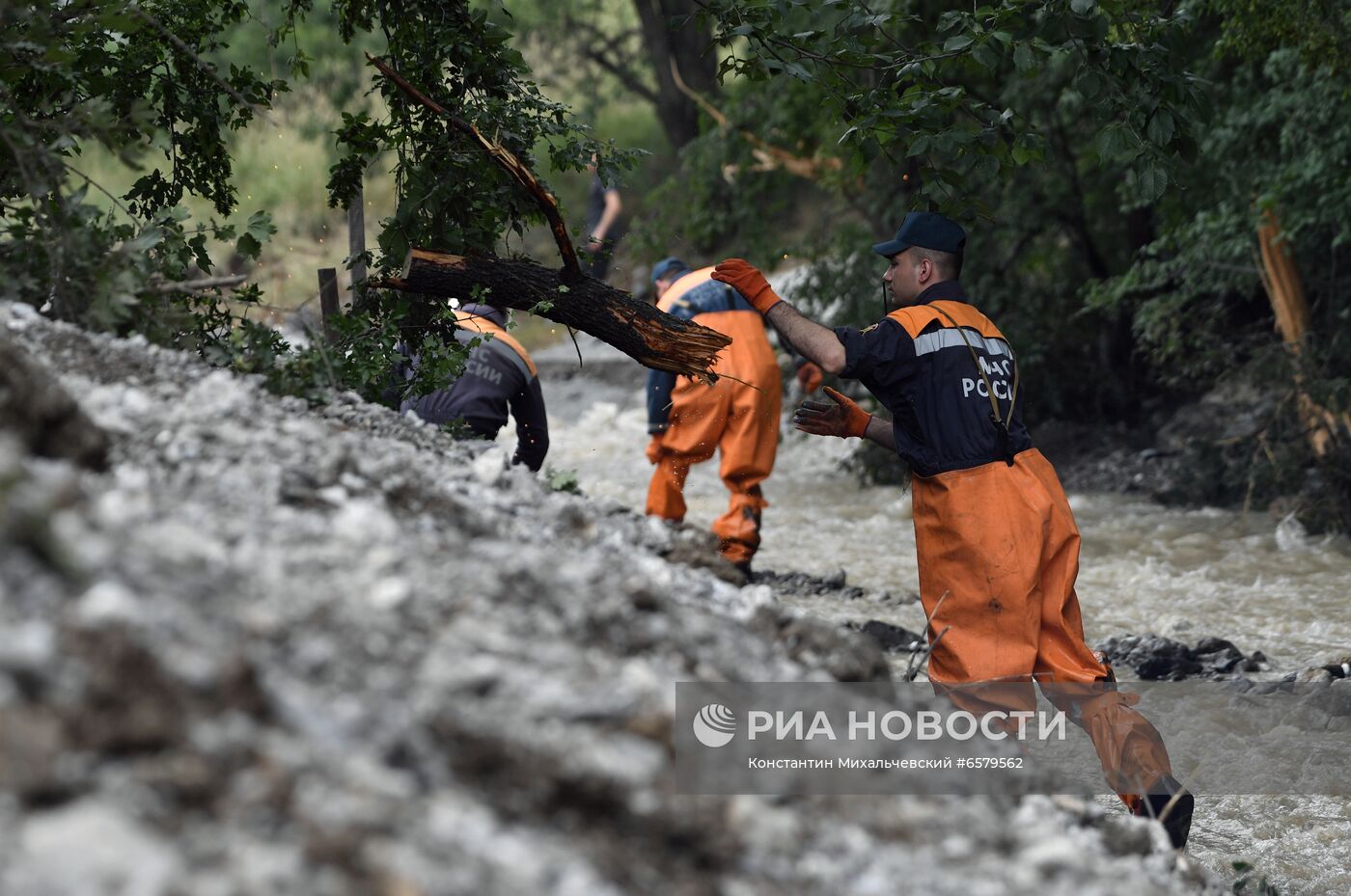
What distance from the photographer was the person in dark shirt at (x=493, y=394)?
17.1ft

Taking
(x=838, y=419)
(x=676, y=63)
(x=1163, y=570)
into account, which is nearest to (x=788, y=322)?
(x=838, y=419)

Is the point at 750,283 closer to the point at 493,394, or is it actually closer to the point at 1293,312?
the point at 493,394

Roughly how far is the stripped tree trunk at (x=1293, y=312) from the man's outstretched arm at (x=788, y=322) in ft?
14.6

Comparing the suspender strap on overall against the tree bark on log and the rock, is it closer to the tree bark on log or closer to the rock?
the tree bark on log

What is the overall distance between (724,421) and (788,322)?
304 cm

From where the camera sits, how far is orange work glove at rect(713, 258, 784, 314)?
3.82 m

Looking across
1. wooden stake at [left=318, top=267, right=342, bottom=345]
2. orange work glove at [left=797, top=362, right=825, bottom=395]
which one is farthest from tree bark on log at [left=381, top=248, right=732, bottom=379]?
orange work glove at [left=797, top=362, right=825, bottom=395]

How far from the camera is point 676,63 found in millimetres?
12867

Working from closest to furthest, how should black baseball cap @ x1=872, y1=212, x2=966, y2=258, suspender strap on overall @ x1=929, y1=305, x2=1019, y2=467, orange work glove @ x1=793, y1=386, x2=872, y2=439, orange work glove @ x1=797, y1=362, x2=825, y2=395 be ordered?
suspender strap on overall @ x1=929, y1=305, x2=1019, y2=467
black baseball cap @ x1=872, y1=212, x2=966, y2=258
orange work glove @ x1=793, y1=386, x2=872, y2=439
orange work glove @ x1=797, y1=362, x2=825, y2=395

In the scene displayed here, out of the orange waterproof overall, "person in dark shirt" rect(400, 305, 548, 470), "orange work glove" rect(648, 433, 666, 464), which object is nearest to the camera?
the orange waterproof overall

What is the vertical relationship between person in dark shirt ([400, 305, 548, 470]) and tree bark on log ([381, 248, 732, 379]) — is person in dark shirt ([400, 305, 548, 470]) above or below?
above

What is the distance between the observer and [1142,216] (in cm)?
923
